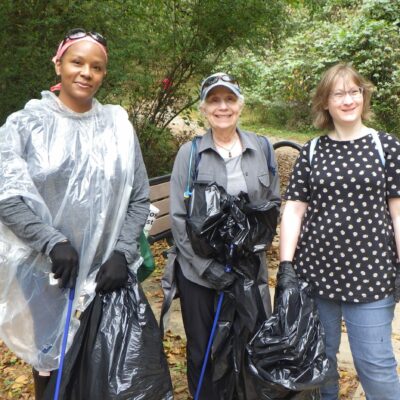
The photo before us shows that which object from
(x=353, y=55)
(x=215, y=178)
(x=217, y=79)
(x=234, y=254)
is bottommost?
(x=234, y=254)

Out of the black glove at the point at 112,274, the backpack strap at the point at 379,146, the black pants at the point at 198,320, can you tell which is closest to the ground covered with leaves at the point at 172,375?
the black pants at the point at 198,320

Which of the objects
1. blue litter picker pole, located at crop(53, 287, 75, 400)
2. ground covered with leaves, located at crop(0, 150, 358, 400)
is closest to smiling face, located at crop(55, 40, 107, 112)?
blue litter picker pole, located at crop(53, 287, 75, 400)

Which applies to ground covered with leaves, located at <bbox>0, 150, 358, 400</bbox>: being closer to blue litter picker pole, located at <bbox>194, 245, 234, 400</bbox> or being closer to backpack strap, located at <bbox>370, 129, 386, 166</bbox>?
blue litter picker pole, located at <bbox>194, 245, 234, 400</bbox>

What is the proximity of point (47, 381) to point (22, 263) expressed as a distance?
0.62 m

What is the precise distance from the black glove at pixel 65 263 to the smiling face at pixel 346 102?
4.41 ft

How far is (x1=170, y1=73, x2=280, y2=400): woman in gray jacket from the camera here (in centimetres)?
250

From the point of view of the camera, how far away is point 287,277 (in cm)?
234

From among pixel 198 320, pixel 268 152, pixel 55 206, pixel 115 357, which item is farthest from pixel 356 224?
pixel 55 206

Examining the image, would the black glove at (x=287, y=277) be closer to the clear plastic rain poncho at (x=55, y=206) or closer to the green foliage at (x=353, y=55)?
the clear plastic rain poncho at (x=55, y=206)

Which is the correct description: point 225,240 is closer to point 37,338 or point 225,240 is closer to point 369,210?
point 369,210

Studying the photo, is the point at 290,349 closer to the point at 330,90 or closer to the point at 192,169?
the point at 192,169

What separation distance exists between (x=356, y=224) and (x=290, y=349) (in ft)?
2.12

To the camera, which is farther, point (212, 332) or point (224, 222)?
Result: point (212, 332)

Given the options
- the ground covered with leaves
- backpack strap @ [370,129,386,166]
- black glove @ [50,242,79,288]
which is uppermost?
backpack strap @ [370,129,386,166]
